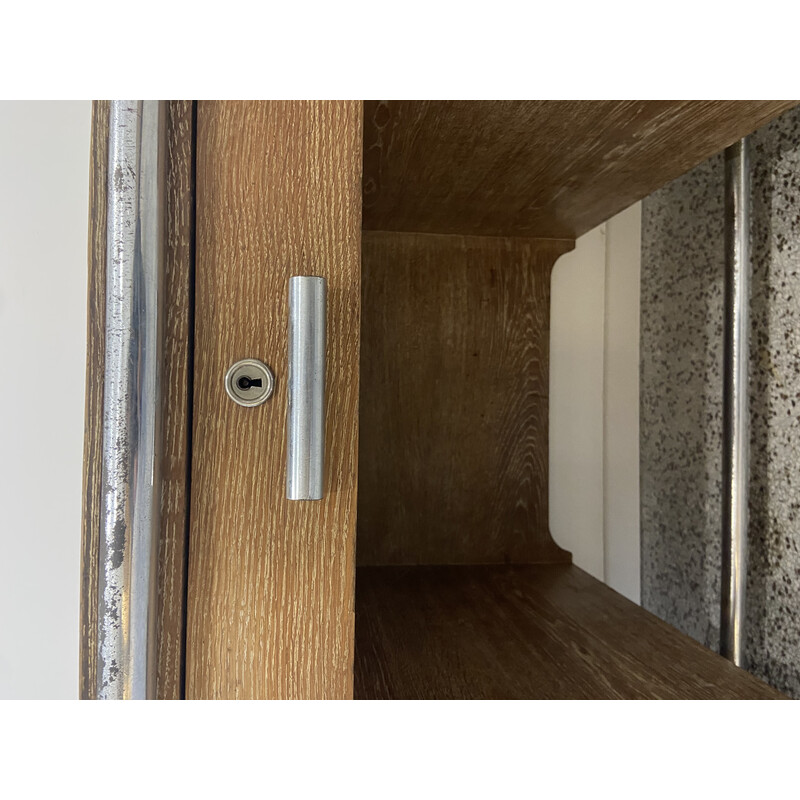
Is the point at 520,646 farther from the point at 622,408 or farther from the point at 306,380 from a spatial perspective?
the point at 622,408

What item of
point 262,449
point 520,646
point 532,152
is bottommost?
point 520,646

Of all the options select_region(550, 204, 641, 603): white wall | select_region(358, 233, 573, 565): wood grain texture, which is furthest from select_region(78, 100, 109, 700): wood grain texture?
select_region(550, 204, 641, 603): white wall

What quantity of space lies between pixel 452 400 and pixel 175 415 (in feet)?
2.32

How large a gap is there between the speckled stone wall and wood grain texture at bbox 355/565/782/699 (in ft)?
0.63

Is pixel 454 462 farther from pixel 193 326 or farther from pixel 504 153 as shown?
pixel 193 326

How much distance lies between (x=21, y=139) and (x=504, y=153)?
1.40 feet

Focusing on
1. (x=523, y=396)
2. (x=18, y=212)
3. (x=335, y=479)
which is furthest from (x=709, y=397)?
(x=18, y=212)

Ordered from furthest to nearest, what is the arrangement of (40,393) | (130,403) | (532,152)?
(532,152), (40,393), (130,403)

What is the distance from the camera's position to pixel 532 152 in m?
0.62

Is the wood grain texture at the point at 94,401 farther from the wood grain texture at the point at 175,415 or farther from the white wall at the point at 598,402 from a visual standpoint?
the white wall at the point at 598,402

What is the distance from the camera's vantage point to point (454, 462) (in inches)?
39.4

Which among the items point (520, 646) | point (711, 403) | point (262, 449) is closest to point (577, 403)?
point (711, 403)

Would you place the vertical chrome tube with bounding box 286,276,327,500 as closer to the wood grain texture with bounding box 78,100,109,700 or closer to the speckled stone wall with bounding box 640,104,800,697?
the wood grain texture with bounding box 78,100,109,700
